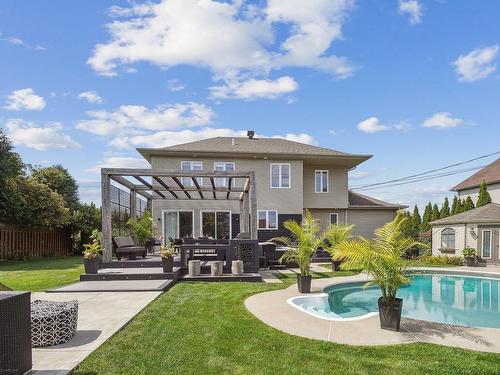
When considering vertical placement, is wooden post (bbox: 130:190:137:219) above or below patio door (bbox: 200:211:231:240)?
above

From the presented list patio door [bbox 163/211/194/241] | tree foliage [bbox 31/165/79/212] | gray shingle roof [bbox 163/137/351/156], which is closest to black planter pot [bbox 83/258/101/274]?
patio door [bbox 163/211/194/241]

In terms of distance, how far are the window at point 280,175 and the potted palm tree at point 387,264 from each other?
15.0m

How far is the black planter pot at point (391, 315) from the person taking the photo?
5586 mm

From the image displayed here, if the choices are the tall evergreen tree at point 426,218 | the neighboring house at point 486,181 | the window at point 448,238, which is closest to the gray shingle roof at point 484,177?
the neighboring house at point 486,181

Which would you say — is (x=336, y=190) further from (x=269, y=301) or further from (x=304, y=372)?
(x=304, y=372)

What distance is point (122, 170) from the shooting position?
11648 mm

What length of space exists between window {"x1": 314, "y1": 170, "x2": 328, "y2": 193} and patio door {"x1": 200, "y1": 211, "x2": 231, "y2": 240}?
5965 millimetres

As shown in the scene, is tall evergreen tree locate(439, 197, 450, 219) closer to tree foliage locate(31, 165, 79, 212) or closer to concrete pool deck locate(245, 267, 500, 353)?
concrete pool deck locate(245, 267, 500, 353)

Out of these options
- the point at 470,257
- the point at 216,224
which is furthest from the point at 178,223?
the point at 470,257

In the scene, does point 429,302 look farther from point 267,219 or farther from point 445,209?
Answer: point 445,209

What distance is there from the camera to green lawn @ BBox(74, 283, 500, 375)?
13.3 ft

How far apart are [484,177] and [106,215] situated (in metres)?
23.6

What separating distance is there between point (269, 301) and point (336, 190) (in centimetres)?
1591

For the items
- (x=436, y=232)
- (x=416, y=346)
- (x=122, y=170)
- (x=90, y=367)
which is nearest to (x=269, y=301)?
(x=416, y=346)
